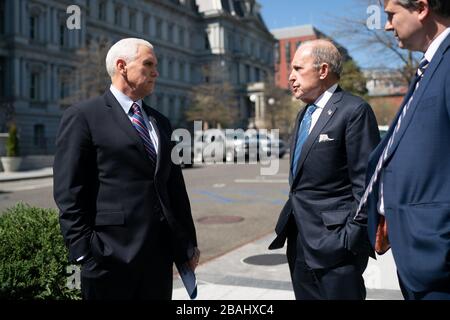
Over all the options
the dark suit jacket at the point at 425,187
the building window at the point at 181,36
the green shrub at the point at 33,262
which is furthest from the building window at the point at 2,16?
the dark suit jacket at the point at 425,187

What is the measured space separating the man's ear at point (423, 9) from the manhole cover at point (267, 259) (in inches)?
209

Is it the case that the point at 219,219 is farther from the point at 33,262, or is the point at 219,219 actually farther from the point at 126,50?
the point at 126,50

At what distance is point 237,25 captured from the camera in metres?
83.3

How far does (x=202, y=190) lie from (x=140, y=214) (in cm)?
1422

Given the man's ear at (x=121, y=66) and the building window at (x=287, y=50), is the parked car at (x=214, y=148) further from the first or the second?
the building window at (x=287, y=50)

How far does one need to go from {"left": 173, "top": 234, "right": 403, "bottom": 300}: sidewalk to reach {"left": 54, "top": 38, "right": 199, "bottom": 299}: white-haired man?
249 centimetres

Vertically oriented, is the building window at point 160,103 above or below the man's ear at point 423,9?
above

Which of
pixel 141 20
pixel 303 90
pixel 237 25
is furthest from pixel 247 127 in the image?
pixel 303 90

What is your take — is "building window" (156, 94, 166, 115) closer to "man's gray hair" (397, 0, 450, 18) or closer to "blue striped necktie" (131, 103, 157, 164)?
"blue striped necktie" (131, 103, 157, 164)

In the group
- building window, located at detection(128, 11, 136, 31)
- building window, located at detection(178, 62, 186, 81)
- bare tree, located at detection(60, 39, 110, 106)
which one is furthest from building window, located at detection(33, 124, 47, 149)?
building window, located at detection(178, 62, 186, 81)

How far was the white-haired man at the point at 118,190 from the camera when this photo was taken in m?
2.88

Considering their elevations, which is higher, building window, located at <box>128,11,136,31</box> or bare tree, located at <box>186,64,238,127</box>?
building window, located at <box>128,11,136,31</box>

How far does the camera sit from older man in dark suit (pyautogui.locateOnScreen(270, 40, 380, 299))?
3.08 metres
